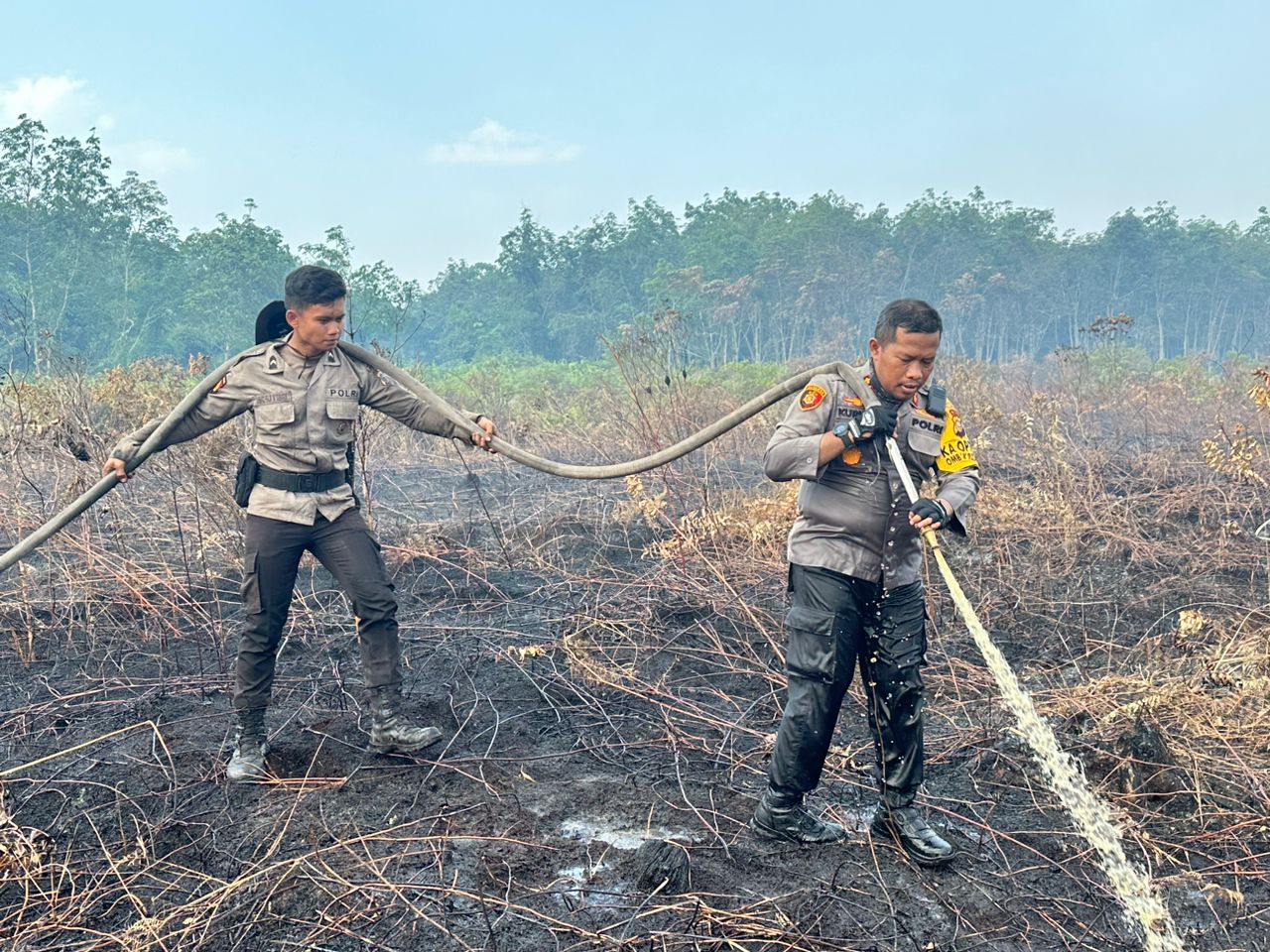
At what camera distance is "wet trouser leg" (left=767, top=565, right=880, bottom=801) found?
9.71 ft

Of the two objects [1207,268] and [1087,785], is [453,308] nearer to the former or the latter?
[1207,268]

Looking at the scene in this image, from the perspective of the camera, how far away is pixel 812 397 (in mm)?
3062

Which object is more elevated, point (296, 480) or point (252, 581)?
point (296, 480)

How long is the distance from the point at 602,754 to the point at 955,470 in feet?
6.55

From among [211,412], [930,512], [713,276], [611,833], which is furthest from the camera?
[713,276]

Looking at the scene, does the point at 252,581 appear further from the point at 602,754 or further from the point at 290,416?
the point at 602,754

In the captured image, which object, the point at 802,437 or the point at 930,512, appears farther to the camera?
the point at 802,437

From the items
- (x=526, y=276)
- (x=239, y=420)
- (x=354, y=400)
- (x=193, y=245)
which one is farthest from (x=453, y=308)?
(x=354, y=400)

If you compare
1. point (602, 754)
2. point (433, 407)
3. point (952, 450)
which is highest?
point (433, 407)

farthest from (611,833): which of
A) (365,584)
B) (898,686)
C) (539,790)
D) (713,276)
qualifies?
(713,276)

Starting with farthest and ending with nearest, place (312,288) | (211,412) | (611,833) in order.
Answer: (211,412) < (312,288) < (611,833)

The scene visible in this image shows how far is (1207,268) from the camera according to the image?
1905 inches

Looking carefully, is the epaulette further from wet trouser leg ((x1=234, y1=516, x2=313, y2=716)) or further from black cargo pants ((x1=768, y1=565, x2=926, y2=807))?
wet trouser leg ((x1=234, y1=516, x2=313, y2=716))

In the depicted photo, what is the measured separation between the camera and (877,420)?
9.25 feet
